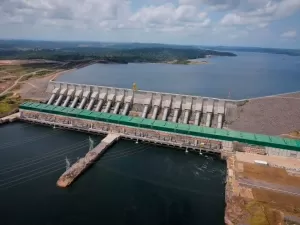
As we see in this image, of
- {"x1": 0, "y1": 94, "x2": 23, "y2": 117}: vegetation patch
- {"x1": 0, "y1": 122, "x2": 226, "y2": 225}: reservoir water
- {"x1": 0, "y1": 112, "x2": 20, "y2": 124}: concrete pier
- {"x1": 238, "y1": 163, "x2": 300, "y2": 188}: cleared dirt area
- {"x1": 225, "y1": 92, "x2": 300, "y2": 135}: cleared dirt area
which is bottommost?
{"x1": 0, "y1": 122, "x2": 226, "y2": 225}: reservoir water

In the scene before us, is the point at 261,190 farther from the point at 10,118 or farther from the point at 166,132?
the point at 10,118

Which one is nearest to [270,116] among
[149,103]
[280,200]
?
[280,200]

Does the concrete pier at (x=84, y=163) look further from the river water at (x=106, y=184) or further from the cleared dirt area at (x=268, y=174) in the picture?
the cleared dirt area at (x=268, y=174)

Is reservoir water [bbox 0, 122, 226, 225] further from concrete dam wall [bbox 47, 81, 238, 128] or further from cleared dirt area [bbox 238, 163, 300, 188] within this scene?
concrete dam wall [bbox 47, 81, 238, 128]

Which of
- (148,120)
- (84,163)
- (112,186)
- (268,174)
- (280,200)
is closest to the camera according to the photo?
(280,200)

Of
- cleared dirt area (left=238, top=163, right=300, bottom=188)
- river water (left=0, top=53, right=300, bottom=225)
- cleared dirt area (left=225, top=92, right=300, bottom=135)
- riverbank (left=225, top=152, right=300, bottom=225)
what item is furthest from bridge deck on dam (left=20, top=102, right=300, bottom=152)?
cleared dirt area (left=238, top=163, right=300, bottom=188)

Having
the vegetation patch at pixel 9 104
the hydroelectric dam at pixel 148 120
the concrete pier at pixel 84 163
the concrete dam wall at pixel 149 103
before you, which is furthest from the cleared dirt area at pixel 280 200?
the vegetation patch at pixel 9 104
